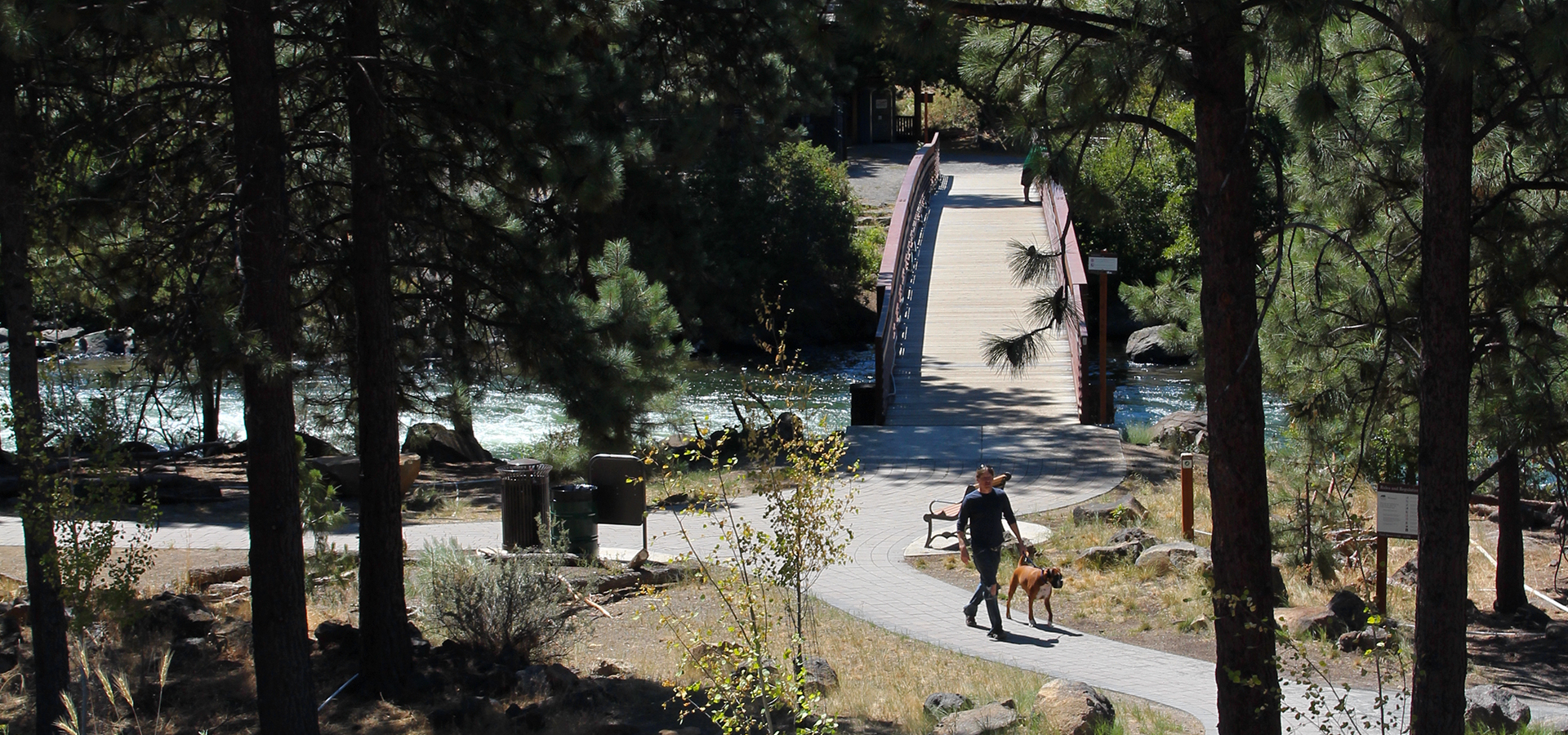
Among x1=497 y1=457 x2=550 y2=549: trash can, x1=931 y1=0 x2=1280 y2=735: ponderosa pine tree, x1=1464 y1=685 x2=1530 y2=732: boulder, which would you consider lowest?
x1=1464 y1=685 x2=1530 y2=732: boulder

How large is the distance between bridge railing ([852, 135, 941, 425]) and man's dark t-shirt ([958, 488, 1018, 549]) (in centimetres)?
848

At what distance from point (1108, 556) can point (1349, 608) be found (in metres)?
2.57

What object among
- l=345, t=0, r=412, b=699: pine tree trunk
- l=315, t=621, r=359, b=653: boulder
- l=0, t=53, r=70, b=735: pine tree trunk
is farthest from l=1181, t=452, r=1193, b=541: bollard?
l=0, t=53, r=70, b=735: pine tree trunk

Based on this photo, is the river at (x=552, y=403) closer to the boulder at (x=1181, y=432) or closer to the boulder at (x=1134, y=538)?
the boulder at (x=1181, y=432)

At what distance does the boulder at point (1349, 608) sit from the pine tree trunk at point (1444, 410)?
11.7 ft

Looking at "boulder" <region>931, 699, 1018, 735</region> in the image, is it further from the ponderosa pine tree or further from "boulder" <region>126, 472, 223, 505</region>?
"boulder" <region>126, 472, 223, 505</region>

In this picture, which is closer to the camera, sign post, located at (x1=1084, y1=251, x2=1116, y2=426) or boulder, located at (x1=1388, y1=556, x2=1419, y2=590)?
boulder, located at (x1=1388, y1=556, x2=1419, y2=590)

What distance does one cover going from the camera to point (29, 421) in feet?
22.4

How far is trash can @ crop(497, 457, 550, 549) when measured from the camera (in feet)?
38.0

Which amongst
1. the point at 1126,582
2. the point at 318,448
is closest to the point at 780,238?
the point at 318,448

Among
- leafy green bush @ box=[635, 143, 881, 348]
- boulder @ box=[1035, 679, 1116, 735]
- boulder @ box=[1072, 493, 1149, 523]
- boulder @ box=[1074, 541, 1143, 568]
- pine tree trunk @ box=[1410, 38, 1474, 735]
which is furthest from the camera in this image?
leafy green bush @ box=[635, 143, 881, 348]

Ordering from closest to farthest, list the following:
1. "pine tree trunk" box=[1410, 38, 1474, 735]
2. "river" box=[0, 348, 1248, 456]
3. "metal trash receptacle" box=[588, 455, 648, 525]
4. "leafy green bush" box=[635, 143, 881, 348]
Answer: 1. "pine tree trunk" box=[1410, 38, 1474, 735]
2. "metal trash receptacle" box=[588, 455, 648, 525]
3. "river" box=[0, 348, 1248, 456]
4. "leafy green bush" box=[635, 143, 881, 348]

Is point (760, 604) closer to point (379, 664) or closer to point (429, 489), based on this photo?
point (379, 664)

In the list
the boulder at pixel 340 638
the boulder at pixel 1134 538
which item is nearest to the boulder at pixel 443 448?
the boulder at pixel 340 638
